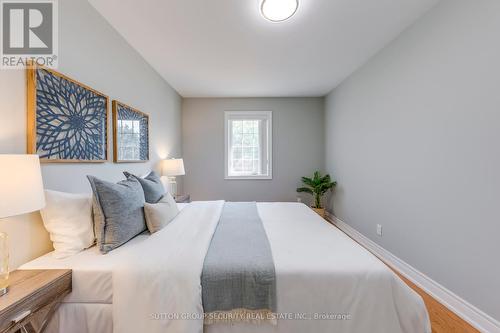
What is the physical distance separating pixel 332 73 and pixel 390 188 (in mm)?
Result: 1884

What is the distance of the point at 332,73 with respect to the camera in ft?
10.4

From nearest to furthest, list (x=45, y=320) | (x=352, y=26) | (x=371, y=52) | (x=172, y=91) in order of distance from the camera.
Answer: (x=45, y=320), (x=352, y=26), (x=371, y=52), (x=172, y=91)

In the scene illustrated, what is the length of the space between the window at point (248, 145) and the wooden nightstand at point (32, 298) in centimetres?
331

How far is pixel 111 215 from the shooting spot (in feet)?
4.42

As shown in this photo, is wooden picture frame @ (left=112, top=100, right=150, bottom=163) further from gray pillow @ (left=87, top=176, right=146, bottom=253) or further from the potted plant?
the potted plant

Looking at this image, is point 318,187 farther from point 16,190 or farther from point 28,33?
point 28,33

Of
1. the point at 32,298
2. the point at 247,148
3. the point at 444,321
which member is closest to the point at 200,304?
the point at 32,298

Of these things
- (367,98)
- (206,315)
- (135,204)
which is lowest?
(206,315)

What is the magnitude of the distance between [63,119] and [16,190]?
0.81 m

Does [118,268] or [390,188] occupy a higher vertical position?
[390,188]

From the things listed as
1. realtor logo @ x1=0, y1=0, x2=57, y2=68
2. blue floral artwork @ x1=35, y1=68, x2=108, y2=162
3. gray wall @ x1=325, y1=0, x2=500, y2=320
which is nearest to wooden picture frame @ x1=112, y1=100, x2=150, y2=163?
A: blue floral artwork @ x1=35, y1=68, x2=108, y2=162

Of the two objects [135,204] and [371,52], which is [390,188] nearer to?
[371,52]

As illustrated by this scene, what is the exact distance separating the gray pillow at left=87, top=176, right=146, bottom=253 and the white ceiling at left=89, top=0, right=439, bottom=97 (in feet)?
5.08

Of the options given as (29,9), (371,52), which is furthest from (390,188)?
(29,9)
